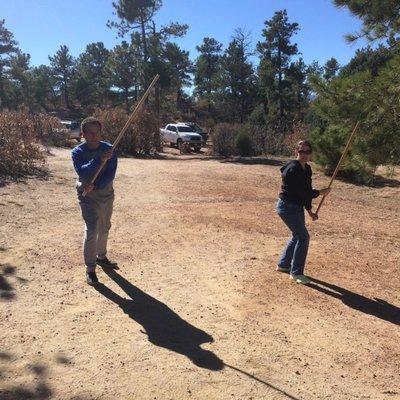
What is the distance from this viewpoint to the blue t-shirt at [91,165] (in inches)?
187

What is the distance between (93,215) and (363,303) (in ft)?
9.68

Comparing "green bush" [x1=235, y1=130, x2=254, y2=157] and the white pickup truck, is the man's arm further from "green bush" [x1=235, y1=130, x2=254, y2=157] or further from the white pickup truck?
the white pickup truck

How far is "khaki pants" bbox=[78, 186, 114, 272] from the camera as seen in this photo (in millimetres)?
4816

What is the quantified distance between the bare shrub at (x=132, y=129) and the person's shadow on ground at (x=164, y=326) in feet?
53.3

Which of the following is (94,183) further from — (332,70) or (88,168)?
(332,70)

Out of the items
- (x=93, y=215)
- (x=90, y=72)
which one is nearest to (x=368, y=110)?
(x=93, y=215)

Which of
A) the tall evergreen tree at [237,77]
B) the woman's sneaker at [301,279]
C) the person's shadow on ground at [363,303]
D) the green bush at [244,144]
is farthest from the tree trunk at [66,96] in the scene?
the person's shadow on ground at [363,303]

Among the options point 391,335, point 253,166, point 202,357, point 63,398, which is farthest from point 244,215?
point 253,166

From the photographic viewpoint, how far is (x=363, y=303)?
16.0ft

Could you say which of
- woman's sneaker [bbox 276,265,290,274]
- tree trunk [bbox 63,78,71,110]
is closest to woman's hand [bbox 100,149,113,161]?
woman's sneaker [bbox 276,265,290,274]

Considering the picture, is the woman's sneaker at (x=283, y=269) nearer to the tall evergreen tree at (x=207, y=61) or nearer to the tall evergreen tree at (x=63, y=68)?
the tall evergreen tree at (x=207, y=61)

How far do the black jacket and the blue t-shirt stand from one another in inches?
73.7

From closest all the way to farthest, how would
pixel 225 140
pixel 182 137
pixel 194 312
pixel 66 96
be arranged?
pixel 194 312 < pixel 225 140 < pixel 182 137 < pixel 66 96

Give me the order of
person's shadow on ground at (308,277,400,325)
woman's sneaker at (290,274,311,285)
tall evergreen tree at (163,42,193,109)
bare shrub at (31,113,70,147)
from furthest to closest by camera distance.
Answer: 1. tall evergreen tree at (163,42,193,109)
2. bare shrub at (31,113,70,147)
3. woman's sneaker at (290,274,311,285)
4. person's shadow on ground at (308,277,400,325)
